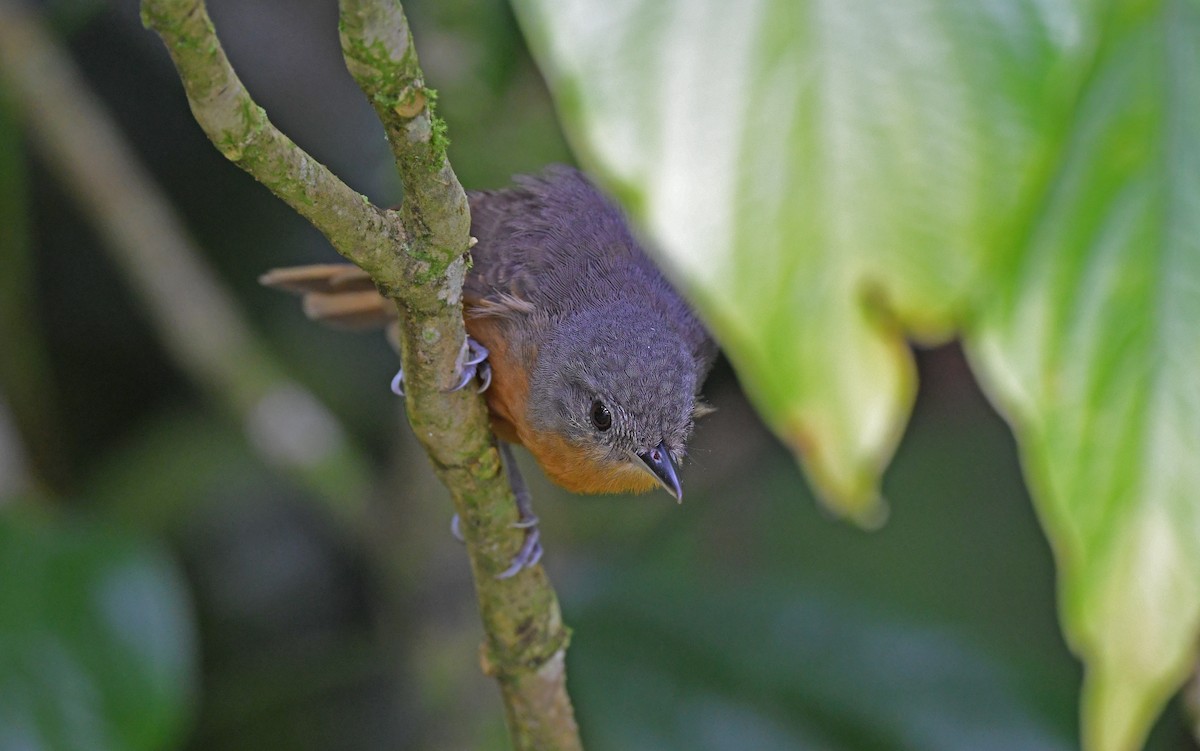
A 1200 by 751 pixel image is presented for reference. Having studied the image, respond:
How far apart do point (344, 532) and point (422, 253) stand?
9.26ft

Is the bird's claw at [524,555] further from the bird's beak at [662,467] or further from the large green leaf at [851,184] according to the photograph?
the large green leaf at [851,184]

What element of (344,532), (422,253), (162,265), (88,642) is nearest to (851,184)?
(422,253)

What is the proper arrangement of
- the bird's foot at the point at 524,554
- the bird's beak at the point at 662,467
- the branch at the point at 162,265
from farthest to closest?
the branch at the point at 162,265, the bird's beak at the point at 662,467, the bird's foot at the point at 524,554

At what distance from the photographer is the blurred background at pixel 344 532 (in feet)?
9.72

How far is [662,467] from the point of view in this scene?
2322 millimetres

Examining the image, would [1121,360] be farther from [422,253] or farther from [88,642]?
[88,642]

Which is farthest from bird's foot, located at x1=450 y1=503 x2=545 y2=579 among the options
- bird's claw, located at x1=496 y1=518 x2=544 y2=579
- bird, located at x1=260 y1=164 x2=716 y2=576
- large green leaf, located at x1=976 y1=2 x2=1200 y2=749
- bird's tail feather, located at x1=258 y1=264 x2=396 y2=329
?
bird's tail feather, located at x1=258 y1=264 x2=396 y2=329

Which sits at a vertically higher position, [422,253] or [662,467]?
[422,253]

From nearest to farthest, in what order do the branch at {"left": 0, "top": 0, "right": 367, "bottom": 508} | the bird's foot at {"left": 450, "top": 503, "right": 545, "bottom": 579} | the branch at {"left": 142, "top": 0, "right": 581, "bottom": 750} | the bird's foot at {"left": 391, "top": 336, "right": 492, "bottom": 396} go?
the branch at {"left": 142, "top": 0, "right": 581, "bottom": 750} < the bird's foot at {"left": 391, "top": 336, "right": 492, "bottom": 396} < the bird's foot at {"left": 450, "top": 503, "right": 545, "bottom": 579} < the branch at {"left": 0, "top": 0, "right": 367, "bottom": 508}

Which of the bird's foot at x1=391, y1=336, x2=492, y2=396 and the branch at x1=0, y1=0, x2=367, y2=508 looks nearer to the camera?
the bird's foot at x1=391, y1=336, x2=492, y2=396

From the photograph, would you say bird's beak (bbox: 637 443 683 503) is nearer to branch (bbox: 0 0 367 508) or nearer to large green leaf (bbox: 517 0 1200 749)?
large green leaf (bbox: 517 0 1200 749)

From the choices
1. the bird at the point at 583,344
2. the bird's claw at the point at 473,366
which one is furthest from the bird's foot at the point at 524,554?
the bird at the point at 583,344

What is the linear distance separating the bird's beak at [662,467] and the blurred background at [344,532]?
34 centimetres

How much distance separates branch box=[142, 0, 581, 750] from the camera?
3.57 ft
